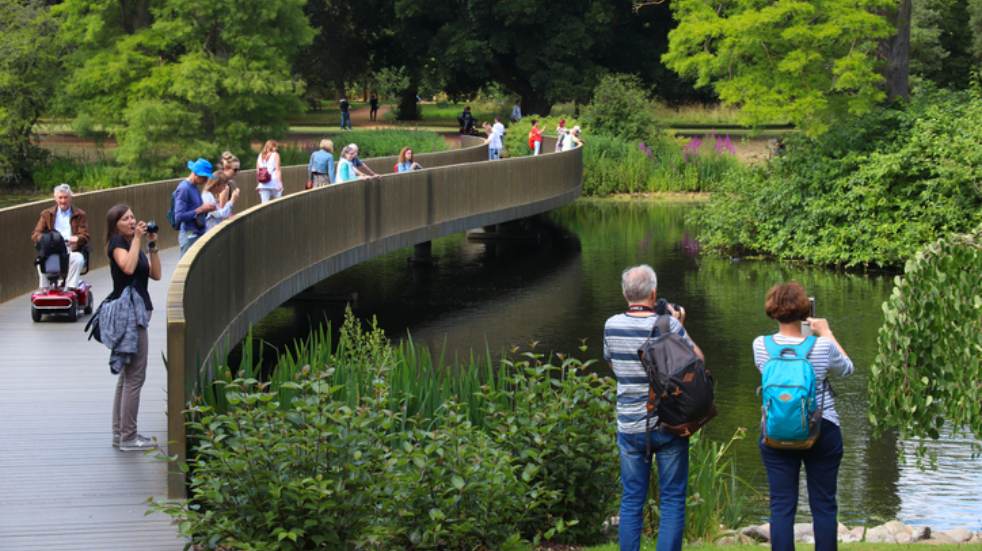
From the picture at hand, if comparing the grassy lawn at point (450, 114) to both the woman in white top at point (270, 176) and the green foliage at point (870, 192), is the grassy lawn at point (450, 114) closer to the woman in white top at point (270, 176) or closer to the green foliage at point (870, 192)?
the green foliage at point (870, 192)

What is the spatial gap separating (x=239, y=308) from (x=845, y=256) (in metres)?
16.9

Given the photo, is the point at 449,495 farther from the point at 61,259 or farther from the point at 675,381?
the point at 61,259

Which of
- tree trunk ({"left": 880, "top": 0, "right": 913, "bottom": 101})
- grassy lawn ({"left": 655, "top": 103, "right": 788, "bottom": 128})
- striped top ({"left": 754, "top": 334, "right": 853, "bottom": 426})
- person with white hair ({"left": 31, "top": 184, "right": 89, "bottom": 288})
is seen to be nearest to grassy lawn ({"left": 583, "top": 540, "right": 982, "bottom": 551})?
striped top ({"left": 754, "top": 334, "right": 853, "bottom": 426})

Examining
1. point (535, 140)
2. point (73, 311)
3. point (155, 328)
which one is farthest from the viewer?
point (535, 140)

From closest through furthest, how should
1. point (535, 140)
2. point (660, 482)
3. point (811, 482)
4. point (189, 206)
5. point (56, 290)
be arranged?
1. point (811, 482)
2. point (660, 482)
3. point (189, 206)
4. point (56, 290)
5. point (535, 140)

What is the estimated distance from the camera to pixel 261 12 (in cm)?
4803

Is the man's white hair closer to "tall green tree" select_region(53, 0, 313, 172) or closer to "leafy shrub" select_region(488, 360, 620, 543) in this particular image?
"leafy shrub" select_region(488, 360, 620, 543)

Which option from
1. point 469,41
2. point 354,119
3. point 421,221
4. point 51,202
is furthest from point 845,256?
point 354,119

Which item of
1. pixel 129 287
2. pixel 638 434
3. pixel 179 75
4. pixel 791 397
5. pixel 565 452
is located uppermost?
pixel 179 75

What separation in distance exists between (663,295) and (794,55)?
26.6 ft

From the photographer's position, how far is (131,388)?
10.5m

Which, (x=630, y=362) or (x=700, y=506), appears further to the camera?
(x=700, y=506)

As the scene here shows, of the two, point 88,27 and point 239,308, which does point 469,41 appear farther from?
point 239,308

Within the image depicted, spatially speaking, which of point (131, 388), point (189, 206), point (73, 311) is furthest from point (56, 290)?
point (131, 388)
